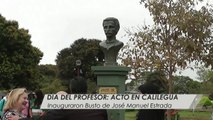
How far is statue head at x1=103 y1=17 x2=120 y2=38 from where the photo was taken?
11.3 meters

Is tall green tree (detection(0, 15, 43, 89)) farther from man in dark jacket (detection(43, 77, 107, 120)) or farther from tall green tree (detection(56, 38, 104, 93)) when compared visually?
man in dark jacket (detection(43, 77, 107, 120))

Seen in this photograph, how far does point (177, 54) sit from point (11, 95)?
1674cm

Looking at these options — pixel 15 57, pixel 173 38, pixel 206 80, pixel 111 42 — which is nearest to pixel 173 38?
pixel 173 38

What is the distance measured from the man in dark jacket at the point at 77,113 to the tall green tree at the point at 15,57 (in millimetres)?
42601

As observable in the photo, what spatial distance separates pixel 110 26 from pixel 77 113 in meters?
5.61

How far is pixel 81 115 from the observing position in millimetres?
5887

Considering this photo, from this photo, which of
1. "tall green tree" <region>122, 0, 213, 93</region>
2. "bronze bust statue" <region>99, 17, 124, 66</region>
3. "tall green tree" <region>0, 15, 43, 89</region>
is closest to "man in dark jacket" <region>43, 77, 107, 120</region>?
"bronze bust statue" <region>99, 17, 124, 66</region>

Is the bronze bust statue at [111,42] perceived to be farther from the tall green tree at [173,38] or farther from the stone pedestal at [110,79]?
the tall green tree at [173,38]

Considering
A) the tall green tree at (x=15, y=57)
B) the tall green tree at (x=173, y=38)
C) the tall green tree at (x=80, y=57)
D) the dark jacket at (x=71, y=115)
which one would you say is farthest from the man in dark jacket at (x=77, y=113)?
the tall green tree at (x=80, y=57)

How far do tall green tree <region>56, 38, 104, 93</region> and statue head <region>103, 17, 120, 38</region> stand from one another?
51882 millimetres

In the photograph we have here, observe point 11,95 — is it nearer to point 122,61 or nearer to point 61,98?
point 61,98

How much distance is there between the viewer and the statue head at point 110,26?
1130 centimetres

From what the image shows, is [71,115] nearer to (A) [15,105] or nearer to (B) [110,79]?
(A) [15,105]

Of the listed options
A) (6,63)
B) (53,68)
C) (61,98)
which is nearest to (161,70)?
(61,98)
